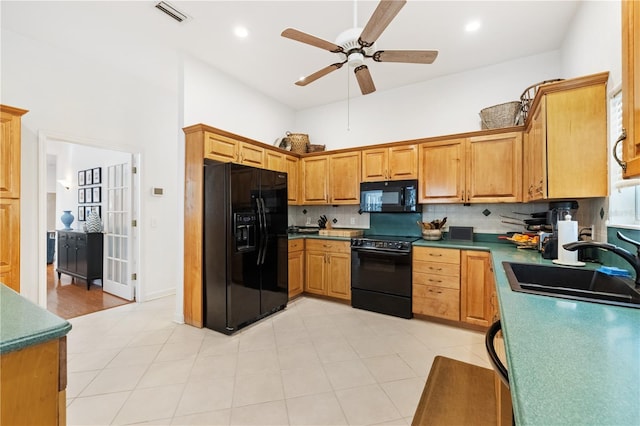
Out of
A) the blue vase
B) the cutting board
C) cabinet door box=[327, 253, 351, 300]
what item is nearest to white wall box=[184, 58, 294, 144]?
the cutting board

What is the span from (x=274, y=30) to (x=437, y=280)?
10.3ft

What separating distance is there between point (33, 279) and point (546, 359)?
13.8 ft

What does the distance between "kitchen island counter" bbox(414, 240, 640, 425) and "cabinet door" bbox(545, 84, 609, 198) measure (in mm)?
1181

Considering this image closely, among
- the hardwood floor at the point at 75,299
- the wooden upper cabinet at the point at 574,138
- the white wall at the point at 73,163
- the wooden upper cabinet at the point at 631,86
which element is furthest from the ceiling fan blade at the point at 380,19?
the hardwood floor at the point at 75,299

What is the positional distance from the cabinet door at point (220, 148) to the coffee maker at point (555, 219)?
10.1 ft

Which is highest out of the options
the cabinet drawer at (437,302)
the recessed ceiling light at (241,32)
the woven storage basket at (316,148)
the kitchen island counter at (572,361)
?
the recessed ceiling light at (241,32)

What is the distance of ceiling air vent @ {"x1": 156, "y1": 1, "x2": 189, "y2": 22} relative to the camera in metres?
2.38

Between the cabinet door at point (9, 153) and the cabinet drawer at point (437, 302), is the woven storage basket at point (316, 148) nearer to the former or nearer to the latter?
the cabinet drawer at point (437, 302)

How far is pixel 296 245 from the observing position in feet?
12.7

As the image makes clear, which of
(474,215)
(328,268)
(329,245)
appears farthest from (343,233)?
(474,215)

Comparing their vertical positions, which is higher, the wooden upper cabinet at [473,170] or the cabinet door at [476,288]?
the wooden upper cabinet at [473,170]

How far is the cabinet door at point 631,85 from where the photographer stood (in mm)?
906

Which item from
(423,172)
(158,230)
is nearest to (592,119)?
(423,172)

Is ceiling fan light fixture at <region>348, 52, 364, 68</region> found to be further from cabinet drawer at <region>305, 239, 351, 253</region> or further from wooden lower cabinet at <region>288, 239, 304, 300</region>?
wooden lower cabinet at <region>288, 239, 304, 300</region>
